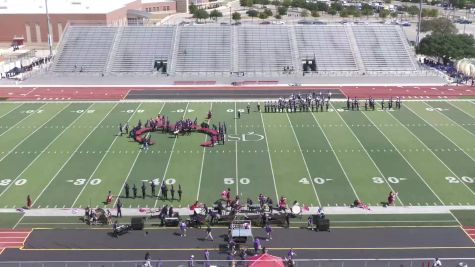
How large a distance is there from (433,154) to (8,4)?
243 ft

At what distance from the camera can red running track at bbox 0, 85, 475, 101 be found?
46.5 metres

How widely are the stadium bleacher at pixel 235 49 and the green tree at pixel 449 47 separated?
107 inches

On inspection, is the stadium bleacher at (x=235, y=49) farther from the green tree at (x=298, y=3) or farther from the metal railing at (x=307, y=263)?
the green tree at (x=298, y=3)

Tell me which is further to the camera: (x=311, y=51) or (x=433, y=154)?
(x=311, y=51)

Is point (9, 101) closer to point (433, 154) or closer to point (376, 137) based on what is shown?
point (376, 137)

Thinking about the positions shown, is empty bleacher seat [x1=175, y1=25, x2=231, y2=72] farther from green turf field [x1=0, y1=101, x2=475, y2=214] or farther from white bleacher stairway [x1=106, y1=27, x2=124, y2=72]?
green turf field [x1=0, y1=101, x2=475, y2=214]

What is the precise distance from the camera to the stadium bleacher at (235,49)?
58688mm

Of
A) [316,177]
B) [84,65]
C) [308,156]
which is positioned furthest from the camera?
[84,65]

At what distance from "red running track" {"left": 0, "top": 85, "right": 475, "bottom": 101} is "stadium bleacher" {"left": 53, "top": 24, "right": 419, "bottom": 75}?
256 inches

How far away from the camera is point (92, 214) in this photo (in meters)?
22.2

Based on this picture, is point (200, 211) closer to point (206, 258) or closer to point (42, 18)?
point (206, 258)

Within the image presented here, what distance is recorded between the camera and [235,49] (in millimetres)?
62094

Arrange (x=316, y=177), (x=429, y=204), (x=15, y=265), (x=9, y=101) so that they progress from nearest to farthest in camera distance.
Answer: (x=15, y=265) < (x=429, y=204) < (x=316, y=177) < (x=9, y=101)

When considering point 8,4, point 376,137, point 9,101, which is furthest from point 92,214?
point 8,4
